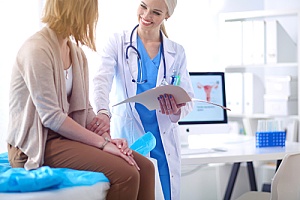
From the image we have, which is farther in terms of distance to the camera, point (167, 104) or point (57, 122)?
point (167, 104)

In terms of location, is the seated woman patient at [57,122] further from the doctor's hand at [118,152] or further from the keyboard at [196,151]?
the keyboard at [196,151]

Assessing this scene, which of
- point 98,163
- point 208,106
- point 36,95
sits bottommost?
point 208,106

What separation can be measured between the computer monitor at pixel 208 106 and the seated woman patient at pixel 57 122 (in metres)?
1.23

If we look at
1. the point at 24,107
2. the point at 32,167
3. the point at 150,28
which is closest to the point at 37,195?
the point at 32,167

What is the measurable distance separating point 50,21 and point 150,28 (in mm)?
677

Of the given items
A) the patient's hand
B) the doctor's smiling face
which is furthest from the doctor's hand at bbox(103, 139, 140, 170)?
the doctor's smiling face

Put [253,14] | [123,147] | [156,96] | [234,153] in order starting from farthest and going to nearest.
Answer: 1. [253,14]
2. [234,153]
3. [156,96]
4. [123,147]

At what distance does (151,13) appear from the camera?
2418mm

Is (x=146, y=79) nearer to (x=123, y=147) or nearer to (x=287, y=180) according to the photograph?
(x=123, y=147)

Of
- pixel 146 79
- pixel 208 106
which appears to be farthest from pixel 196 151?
pixel 146 79

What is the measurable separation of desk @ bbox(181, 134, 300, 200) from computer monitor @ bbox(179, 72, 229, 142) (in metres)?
0.09

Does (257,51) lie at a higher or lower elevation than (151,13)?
lower

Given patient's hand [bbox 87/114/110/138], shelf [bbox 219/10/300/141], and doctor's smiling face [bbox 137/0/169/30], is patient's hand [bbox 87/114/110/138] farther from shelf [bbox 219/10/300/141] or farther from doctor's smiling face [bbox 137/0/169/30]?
shelf [bbox 219/10/300/141]

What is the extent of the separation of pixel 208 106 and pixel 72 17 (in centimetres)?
146
